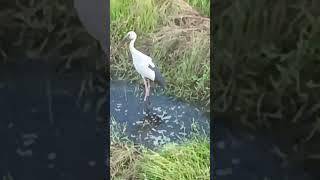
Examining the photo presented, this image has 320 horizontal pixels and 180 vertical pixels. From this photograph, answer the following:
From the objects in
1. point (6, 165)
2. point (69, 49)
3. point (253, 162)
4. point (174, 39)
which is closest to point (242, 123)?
point (253, 162)

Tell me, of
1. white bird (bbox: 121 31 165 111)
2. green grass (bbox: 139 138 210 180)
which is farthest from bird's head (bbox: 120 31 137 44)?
green grass (bbox: 139 138 210 180)

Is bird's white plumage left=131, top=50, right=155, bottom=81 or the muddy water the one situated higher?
bird's white plumage left=131, top=50, right=155, bottom=81

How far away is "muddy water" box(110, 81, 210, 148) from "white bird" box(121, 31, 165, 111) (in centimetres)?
4

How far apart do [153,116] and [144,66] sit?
223mm

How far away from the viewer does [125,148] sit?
10.9ft

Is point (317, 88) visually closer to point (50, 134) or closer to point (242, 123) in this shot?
point (242, 123)

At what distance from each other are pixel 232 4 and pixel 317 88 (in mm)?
515

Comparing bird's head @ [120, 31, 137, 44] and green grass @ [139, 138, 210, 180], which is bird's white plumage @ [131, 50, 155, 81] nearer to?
bird's head @ [120, 31, 137, 44]

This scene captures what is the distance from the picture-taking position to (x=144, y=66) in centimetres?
328

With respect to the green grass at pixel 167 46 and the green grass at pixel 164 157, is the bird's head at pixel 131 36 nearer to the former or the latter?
the green grass at pixel 167 46

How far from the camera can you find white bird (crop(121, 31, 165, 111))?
3279 mm

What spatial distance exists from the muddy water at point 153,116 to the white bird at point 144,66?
0.04 meters

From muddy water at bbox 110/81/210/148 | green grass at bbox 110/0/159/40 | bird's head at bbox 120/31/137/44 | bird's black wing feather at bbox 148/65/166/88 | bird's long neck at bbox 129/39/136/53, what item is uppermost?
green grass at bbox 110/0/159/40

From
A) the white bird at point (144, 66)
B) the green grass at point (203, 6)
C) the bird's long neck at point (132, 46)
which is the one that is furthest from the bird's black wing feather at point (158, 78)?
the green grass at point (203, 6)
